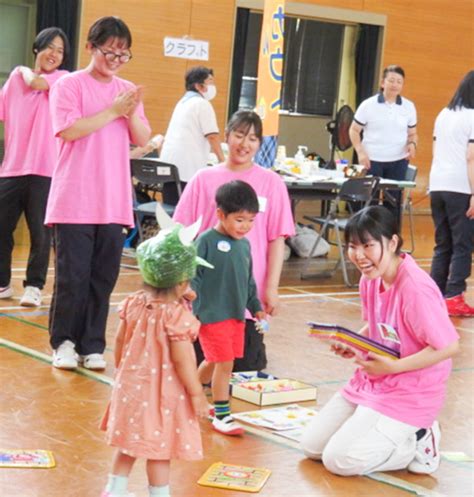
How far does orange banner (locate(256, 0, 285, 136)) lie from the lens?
7.38 metres

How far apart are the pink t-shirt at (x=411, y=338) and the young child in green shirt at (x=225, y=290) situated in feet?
1.83

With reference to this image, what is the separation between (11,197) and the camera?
623cm

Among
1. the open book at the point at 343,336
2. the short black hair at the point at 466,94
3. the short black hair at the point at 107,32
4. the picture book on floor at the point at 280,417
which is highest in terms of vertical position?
A: the short black hair at the point at 107,32

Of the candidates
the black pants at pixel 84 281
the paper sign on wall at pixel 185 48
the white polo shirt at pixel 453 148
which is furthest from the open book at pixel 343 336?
the paper sign on wall at pixel 185 48

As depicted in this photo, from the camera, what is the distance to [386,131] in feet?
29.6

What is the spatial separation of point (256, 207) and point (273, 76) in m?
3.45

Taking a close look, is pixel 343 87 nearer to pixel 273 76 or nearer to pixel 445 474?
pixel 273 76

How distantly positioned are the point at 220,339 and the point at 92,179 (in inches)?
39.9

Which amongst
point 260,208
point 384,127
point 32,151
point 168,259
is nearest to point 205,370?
point 260,208

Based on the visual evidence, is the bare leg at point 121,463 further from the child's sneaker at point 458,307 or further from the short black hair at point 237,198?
the child's sneaker at point 458,307

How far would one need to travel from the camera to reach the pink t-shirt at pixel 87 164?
4.68m

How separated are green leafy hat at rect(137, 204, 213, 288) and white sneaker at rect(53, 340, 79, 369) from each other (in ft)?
6.13

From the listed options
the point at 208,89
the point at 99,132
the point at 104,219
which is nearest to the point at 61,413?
the point at 104,219

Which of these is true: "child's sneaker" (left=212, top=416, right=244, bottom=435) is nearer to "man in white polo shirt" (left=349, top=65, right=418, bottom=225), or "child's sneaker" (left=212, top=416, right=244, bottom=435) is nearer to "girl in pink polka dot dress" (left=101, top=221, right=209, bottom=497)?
"girl in pink polka dot dress" (left=101, top=221, right=209, bottom=497)
